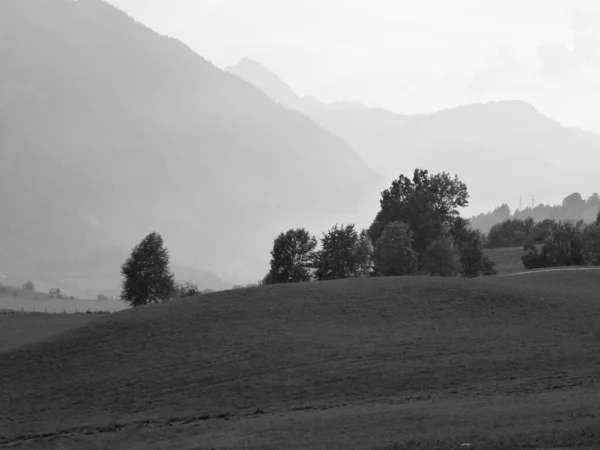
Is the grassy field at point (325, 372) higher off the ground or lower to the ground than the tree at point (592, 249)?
lower

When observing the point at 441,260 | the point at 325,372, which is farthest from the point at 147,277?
the point at 325,372

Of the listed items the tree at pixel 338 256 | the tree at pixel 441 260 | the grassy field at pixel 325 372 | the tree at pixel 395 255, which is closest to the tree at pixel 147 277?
the tree at pixel 338 256

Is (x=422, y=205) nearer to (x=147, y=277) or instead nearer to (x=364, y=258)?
(x=364, y=258)

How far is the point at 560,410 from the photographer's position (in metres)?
31.3

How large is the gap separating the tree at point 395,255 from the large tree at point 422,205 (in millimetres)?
13617

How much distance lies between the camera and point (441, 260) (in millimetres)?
102688

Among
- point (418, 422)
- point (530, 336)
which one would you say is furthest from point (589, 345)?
point (418, 422)

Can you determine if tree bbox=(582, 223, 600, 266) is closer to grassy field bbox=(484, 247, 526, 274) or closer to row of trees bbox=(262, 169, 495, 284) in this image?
row of trees bbox=(262, 169, 495, 284)

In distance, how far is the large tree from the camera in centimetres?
11669

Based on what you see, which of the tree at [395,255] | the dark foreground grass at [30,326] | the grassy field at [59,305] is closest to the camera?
the dark foreground grass at [30,326]

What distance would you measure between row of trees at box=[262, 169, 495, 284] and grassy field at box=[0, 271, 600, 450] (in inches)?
1141

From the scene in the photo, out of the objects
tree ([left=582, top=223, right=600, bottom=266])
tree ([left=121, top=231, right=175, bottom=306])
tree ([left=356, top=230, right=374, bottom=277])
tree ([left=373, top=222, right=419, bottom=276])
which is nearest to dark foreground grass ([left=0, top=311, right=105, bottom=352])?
tree ([left=121, top=231, right=175, bottom=306])

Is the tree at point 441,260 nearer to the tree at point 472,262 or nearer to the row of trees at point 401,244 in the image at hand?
the row of trees at point 401,244

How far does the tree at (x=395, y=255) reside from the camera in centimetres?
10081
